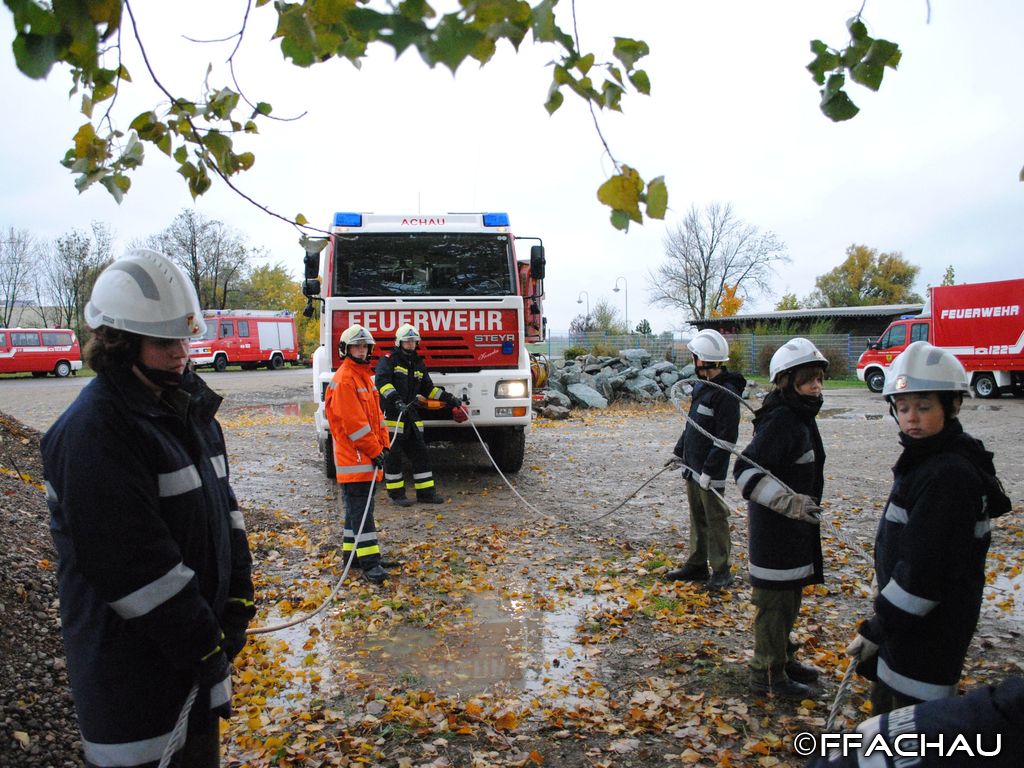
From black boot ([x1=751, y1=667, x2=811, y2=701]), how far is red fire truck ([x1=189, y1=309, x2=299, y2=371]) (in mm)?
35076

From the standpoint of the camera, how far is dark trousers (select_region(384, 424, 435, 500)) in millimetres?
8516

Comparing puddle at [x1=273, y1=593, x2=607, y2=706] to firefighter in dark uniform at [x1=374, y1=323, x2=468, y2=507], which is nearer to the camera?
puddle at [x1=273, y1=593, x2=607, y2=706]

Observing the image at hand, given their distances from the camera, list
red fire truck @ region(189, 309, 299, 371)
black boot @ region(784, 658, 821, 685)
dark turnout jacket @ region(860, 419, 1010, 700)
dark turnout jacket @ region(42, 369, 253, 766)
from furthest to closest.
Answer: red fire truck @ region(189, 309, 299, 371), black boot @ region(784, 658, 821, 685), dark turnout jacket @ region(860, 419, 1010, 700), dark turnout jacket @ region(42, 369, 253, 766)

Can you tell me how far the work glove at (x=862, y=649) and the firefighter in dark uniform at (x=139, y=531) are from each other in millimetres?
2310

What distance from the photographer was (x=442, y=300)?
29.9 ft

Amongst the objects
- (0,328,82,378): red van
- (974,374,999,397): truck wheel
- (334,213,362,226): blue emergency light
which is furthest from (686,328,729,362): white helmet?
(0,328,82,378): red van

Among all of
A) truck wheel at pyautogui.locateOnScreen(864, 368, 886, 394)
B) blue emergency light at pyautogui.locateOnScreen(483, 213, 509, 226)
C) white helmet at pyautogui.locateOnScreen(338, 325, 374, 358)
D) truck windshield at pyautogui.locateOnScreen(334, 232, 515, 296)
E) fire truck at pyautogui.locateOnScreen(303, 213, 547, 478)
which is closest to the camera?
white helmet at pyautogui.locateOnScreen(338, 325, 374, 358)

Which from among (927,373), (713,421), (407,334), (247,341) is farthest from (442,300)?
(247,341)

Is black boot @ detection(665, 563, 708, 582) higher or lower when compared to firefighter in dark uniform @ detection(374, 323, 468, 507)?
lower

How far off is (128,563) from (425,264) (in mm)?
7553

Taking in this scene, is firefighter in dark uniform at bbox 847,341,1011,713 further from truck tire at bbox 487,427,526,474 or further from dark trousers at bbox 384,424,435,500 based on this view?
truck tire at bbox 487,427,526,474

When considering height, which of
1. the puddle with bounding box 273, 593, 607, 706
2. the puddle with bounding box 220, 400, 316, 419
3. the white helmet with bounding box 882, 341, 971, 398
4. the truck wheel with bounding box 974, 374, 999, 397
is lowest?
the puddle with bounding box 273, 593, 607, 706

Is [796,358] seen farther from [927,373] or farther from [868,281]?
[868,281]

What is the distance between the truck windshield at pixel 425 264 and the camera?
29.8ft
